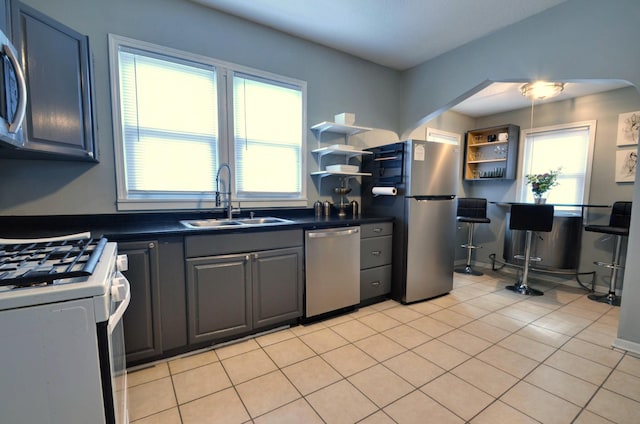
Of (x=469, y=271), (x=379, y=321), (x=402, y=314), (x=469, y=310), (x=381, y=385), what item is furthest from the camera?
(x=469, y=271)

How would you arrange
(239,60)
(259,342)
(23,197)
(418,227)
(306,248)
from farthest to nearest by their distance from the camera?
(418,227), (239,60), (306,248), (259,342), (23,197)

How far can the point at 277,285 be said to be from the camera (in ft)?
7.37

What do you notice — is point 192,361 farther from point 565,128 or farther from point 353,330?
point 565,128

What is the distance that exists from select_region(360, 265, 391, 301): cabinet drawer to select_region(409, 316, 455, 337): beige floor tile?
0.49 m

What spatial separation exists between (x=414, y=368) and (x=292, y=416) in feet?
2.92

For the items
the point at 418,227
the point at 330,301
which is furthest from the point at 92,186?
the point at 418,227

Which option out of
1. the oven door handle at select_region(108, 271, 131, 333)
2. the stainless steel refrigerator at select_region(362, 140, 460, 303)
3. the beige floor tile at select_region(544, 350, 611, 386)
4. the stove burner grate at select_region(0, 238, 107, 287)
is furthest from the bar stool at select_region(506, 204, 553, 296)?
the stove burner grate at select_region(0, 238, 107, 287)

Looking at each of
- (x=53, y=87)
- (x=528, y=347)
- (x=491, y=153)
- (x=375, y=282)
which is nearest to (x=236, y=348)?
(x=375, y=282)

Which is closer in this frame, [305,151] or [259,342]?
[259,342]

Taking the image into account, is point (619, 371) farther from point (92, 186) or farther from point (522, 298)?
point (92, 186)

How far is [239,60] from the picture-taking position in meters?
2.53

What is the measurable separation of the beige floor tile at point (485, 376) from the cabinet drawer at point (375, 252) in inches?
46.5

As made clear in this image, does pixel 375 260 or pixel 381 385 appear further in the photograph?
pixel 375 260

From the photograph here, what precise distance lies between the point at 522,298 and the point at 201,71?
417 cm
